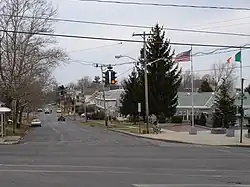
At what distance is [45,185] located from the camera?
13.1 metres

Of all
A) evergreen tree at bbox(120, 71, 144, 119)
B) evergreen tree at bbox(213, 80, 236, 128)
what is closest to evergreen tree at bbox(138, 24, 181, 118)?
evergreen tree at bbox(120, 71, 144, 119)

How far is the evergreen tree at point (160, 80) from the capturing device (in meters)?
71.7

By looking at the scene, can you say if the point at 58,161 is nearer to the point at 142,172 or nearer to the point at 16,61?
the point at 142,172

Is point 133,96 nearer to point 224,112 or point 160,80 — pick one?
point 160,80

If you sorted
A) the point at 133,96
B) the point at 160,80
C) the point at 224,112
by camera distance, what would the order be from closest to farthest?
the point at 224,112 < the point at 160,80 < the point at 133,96

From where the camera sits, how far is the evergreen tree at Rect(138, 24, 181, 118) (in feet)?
235

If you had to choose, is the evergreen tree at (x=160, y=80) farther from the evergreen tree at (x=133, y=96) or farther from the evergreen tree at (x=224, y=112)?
the evergreen tree at (x=224, y=112)

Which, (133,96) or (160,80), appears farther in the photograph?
(133,96)

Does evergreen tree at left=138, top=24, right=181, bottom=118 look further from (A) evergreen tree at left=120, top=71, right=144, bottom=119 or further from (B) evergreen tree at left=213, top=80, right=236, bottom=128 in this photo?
(B) evergreen tree at left=213, top=80, right=236, bottom=128

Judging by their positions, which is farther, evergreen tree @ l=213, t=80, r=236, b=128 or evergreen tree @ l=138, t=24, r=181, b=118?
evergreen tree @ l=138, t=24, r=181, b=118

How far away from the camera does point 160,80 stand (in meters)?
72.2

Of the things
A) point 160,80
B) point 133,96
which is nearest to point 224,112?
point 160,80

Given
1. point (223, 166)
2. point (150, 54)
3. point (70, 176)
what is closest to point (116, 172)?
point (70, 176)

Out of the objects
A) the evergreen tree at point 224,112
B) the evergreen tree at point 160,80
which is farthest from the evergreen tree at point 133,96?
the evergreen tree at point 224,112
